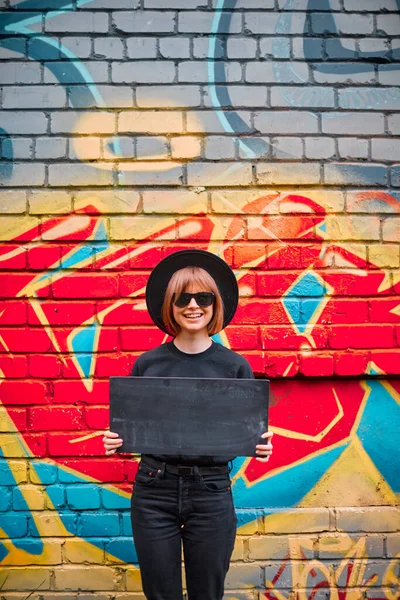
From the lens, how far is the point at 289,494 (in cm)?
300

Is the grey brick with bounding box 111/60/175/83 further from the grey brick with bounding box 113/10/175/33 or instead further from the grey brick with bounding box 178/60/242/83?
the grey brick with bounding box 113/10/175/33

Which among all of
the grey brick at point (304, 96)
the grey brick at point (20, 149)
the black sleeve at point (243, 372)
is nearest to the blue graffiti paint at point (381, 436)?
the black sleeve at point (243, 372)

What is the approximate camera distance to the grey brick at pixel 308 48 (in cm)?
302

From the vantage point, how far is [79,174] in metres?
2.98

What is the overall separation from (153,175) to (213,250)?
Result: 0.49 m

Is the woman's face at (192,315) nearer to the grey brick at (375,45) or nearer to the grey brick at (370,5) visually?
the grey brick at (375,45)

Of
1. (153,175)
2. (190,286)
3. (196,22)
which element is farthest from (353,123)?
(190,286)

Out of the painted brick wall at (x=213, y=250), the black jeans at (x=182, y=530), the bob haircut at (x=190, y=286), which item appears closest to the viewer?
the black jeans at (x=182, y=530)

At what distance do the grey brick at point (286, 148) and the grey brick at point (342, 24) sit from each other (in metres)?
0.59

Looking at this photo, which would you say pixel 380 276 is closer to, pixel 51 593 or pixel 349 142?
pixel 349 142

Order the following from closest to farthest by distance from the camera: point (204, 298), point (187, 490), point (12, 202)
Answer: point (187, 490) < point (204, 298) < point (12, 202)

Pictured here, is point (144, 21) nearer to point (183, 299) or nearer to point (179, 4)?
point (179, 4)

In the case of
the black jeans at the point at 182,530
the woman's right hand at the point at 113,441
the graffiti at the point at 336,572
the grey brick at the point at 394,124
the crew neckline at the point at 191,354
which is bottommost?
the graffiti at the point at 336,572

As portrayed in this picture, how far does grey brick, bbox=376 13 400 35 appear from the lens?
120 inches
